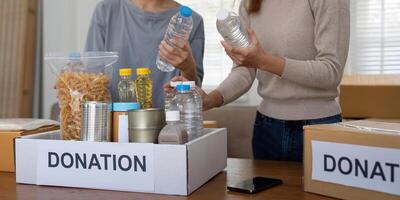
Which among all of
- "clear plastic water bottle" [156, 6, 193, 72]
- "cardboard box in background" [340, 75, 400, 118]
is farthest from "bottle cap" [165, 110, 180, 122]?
"cardboard box in background" [340, 75, 400, 118]

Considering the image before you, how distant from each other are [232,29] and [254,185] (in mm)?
413

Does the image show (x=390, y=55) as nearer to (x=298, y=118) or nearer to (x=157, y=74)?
(x=298, y=118)

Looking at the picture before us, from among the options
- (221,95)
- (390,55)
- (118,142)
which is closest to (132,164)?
(118,142)

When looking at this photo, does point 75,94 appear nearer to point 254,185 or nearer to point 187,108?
point 187,108

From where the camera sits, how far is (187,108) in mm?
1051

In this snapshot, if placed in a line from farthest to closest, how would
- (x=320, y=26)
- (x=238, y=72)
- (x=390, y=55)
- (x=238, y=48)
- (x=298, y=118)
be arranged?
1. (x=390, y=55)
2. (x=238, y=72)
3. (x=298, y=118)
4. (x=320, y=26)
5. (x=238, y=48)

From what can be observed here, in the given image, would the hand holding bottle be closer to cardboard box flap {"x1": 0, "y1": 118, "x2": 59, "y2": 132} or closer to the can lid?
the can lid

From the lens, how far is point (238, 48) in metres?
1.14

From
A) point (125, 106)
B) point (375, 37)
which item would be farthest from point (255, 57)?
point (375, 37)

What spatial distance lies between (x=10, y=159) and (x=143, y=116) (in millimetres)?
476

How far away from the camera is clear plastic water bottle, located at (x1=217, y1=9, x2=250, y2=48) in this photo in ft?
3.40

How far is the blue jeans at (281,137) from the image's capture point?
137cm

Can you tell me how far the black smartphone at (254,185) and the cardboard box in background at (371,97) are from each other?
151 cm

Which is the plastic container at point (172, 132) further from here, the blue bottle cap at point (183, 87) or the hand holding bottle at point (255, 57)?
the hand holding bottle at point (255, 57)
